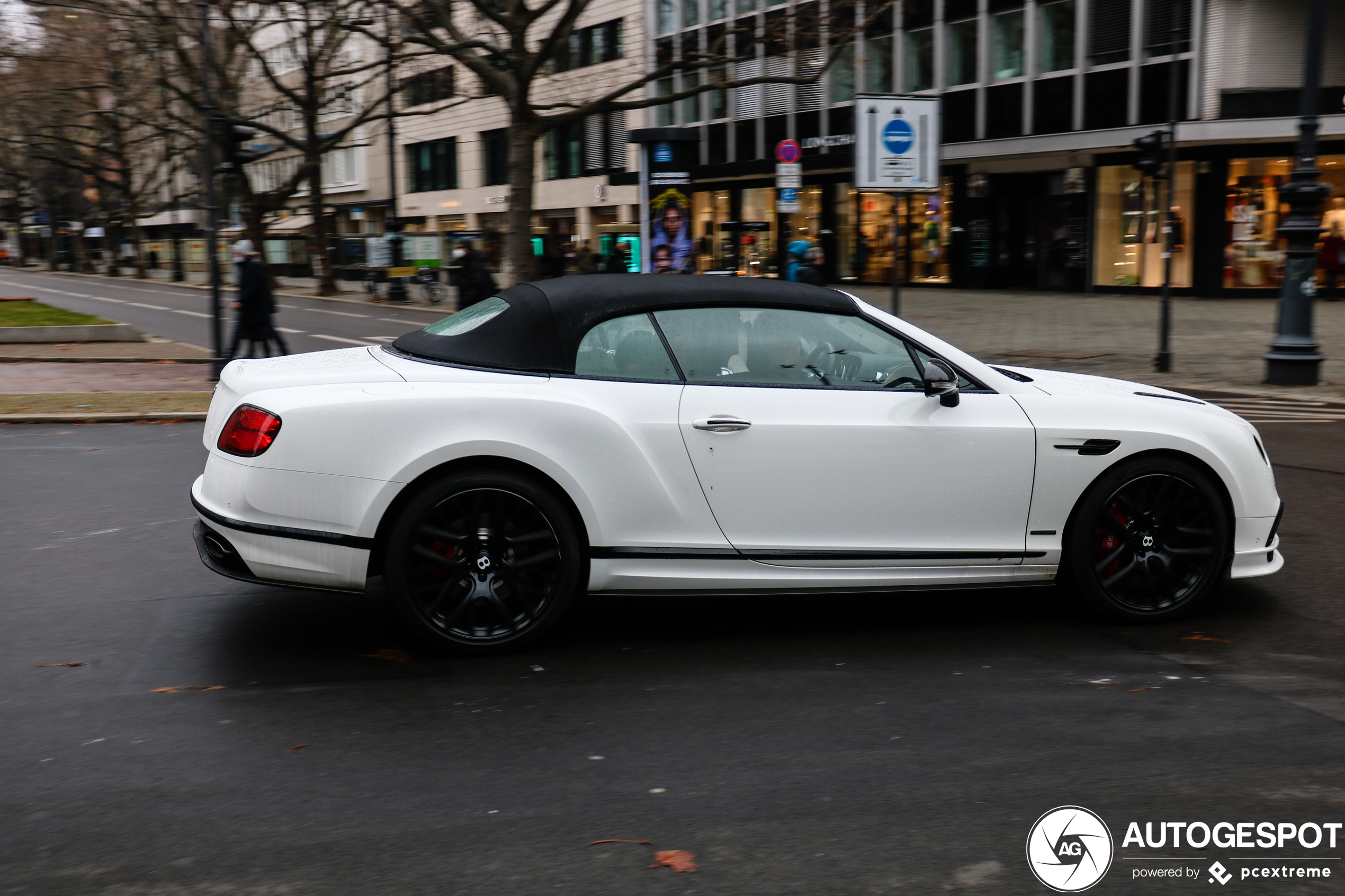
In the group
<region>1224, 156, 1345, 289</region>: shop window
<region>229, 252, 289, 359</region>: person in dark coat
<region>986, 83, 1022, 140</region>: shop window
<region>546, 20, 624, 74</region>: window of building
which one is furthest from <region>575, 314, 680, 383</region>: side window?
<region>546, 20, 624, 74</region>: window of building

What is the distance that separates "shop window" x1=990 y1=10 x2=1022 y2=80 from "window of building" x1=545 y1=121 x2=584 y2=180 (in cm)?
2014

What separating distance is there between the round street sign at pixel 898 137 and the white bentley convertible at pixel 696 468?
8.25 meters

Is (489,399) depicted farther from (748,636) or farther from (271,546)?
(748,636)

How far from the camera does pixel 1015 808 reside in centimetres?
360

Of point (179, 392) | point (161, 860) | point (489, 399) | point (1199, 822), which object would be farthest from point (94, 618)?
point (179, 392)

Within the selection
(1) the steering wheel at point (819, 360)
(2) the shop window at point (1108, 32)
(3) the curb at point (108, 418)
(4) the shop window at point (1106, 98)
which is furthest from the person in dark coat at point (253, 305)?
(2) the shop window at point (1108, 32)

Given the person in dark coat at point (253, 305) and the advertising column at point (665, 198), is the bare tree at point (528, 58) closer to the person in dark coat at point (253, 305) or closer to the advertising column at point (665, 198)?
the advertising column at point (665, 198)

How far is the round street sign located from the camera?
13.4 m

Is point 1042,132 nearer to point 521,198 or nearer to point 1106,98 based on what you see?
point 1106,98

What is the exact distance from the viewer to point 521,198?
89.4 ft

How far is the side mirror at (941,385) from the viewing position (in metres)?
5.14

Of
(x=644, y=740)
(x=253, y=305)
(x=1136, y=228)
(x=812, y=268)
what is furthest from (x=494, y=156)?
(x=644, y=740)

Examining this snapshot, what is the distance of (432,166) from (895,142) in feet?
167

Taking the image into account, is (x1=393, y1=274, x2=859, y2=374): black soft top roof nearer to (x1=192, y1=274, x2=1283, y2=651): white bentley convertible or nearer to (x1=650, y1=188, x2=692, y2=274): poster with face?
(x1=192, y1=274, x2=1283, y2=651): white bentley convertible
